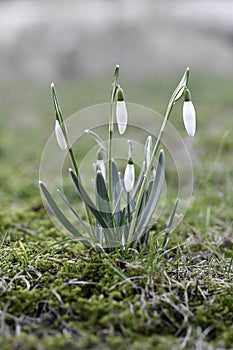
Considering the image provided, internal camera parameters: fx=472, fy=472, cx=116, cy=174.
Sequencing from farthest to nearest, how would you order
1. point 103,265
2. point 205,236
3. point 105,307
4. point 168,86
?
point 168,86 → point 205,236 → point 103,265 → point 105,307

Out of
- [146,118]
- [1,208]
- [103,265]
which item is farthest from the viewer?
[146,118]

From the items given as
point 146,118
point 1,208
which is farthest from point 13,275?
point 146,118

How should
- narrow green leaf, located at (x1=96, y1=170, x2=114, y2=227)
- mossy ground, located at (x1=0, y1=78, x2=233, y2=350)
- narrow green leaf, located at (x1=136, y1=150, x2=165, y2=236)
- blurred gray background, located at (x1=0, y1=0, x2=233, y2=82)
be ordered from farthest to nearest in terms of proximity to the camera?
blurred gray background, located at (x1=0, y1=0, x2=233, y2=82) → narrow green leaf, located at (x1=136, y1=150, x2=165, y2=236) → narrow green leaf, located at (x1=96, y1=170, x2=114, y2=227) → mossy ground, located at (x1=0, y1=78, x2=233, y2=350)

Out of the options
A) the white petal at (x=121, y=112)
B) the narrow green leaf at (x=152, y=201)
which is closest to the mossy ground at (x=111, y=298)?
the narrow green leaf at (x=152, y=201)

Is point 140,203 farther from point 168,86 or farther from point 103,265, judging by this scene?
point 168,86

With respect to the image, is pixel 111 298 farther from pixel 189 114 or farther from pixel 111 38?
pixel 111 38

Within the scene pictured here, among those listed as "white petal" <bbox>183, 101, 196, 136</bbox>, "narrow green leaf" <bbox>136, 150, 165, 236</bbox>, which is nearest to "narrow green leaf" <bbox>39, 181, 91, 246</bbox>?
"narrow green leaf" <bbox>136, 150, 165, 236</bbox>

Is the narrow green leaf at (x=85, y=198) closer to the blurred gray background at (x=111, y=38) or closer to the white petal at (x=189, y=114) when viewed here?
the white petal at (x=189, y=114)

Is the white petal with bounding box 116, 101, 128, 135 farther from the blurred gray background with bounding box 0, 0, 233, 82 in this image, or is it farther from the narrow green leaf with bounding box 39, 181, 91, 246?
the blurred gray background with bounding box 0, 0, 233, 82
